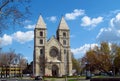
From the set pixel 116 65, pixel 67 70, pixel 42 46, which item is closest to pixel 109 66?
pixel 116 65

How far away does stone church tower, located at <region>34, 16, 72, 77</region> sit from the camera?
409ft

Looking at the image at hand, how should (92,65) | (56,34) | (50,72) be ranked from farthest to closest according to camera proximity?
(56,34) < (50,72) < (92,65)

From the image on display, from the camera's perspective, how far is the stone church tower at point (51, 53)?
12475cm

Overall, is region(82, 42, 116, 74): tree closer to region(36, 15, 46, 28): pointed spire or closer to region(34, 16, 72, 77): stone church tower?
region(34, 16, 72, 77): stone church tower

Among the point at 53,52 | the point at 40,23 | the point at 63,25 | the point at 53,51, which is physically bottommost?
the point at 53,52

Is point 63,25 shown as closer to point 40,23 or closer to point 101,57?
point 40,23

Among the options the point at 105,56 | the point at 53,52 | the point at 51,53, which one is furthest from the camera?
the point at 53,52

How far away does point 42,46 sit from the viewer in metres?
128

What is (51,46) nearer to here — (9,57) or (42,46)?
(42,46)

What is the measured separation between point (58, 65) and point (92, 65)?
17.7 m

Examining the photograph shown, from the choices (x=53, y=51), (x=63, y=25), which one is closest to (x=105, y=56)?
(x=53, y=51)

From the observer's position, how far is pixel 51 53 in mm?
128000

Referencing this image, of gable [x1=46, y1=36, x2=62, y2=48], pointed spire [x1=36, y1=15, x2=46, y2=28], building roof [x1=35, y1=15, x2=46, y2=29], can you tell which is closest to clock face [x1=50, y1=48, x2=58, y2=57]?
gable [x1=46, y1=36, x2=62, y2=48]

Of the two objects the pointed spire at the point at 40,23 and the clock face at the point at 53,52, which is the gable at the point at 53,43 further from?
the pointed spire at the point at 40,23
